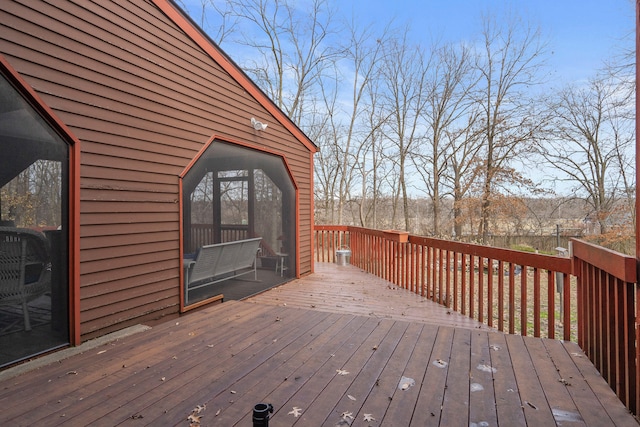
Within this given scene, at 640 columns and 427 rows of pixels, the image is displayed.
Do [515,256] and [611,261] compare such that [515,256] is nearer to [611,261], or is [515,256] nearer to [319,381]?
[611,261]

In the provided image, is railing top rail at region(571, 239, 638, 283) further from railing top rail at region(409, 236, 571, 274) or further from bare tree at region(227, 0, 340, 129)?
bare tree at region(227, 0, 340, 129)

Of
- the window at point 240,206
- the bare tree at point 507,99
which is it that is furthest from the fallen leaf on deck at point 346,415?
the bare tree at point 507,99

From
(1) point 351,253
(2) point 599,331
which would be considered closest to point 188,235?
(2) point 599,331

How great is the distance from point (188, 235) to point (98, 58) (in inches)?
70.6

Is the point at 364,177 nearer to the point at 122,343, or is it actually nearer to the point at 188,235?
the point at 188,235

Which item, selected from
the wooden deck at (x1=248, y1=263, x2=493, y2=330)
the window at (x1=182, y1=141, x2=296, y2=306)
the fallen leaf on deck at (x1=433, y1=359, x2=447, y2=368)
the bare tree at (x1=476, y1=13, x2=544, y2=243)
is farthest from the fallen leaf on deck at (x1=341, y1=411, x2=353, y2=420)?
the bare tree at (x1=476, y1=13, x2=544, y2=243)

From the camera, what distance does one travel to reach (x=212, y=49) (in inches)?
167

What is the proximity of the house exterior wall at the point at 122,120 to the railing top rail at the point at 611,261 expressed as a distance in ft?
11.5

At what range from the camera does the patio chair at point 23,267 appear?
7.84 ft

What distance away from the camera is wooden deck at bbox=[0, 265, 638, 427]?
5.93 ft

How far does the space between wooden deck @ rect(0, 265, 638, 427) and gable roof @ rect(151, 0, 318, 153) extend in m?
3.06

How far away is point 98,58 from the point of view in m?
2.99

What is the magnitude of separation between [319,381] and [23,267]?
2.16 metres

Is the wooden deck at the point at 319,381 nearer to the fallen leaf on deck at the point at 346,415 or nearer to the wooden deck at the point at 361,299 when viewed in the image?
the fallen leaf on deck at the point at 346,415
